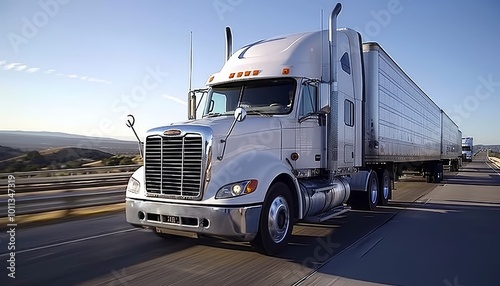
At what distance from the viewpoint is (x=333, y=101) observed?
8.02 metres

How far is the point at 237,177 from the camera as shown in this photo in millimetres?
5711

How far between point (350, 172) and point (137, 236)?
16.9 feet

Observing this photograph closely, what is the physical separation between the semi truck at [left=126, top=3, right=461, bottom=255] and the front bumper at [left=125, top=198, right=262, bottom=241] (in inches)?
0.5

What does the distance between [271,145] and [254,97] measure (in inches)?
47.8

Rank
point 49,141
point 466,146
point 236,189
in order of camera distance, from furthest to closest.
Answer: point 466,146 < point 49,141 < point 236,189

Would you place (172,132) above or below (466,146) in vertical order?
below

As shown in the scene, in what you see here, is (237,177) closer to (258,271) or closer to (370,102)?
(258,271)

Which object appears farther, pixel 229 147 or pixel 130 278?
pixel 229 147

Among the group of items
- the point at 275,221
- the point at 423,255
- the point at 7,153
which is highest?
the point at 7,153

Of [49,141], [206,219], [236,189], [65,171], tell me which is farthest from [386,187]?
[49,141]

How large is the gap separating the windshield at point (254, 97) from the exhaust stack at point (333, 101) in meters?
1.17

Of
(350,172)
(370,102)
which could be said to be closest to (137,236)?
(350,172)

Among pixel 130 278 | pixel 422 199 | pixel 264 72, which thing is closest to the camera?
pixel 130 278

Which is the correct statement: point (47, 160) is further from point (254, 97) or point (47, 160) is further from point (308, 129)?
point (308, 129)
